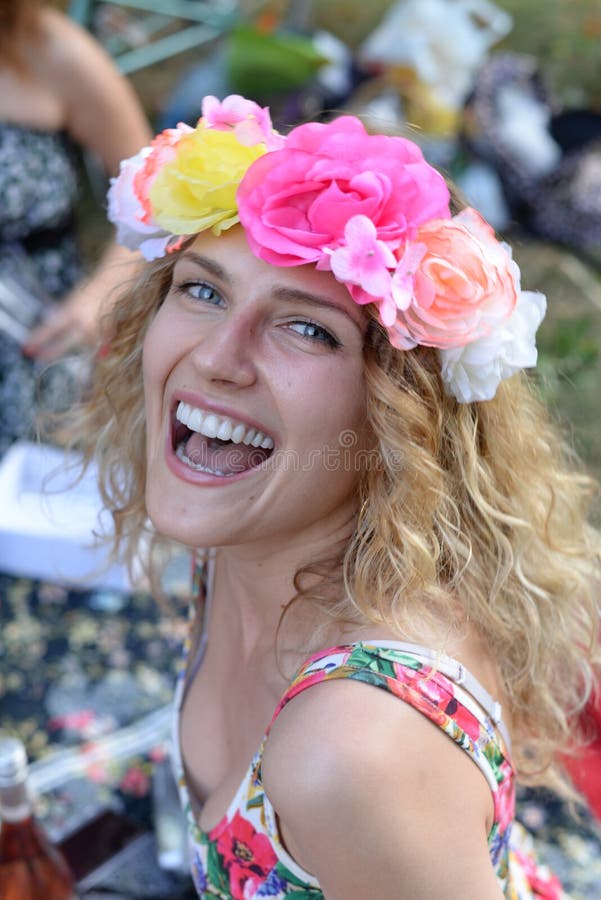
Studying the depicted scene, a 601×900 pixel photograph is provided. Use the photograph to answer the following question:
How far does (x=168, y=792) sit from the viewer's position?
170cm

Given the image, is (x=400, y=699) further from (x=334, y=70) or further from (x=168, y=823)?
(x=334, y=70)

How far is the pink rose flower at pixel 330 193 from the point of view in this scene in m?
1.06

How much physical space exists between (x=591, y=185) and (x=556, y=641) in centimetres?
288

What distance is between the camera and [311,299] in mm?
1109

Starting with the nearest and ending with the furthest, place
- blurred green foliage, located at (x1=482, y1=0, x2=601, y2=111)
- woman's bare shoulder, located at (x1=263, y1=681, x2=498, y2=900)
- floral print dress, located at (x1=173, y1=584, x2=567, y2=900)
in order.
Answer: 1. woman's bare shoulder, located at (x1=263, y1=681, x2=498, y2=900)
2. floral print dress, located at (x1=173, y1=584, x2=567, y2=900)
3. blurred green foliage, located at (x1=482, y1=0, x2=601, y2=111)

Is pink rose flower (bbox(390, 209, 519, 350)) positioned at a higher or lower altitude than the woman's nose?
higher

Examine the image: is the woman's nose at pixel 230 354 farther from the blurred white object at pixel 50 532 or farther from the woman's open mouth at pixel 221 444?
the blurred white object at pixel 50 532

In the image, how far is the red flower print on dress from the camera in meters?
1.18

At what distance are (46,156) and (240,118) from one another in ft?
5.96

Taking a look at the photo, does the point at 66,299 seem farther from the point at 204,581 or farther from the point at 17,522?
the point at 204,581

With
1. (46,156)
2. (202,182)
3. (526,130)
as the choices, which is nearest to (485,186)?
(526,130)

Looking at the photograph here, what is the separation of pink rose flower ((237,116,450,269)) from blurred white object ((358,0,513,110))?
2936 millimetres

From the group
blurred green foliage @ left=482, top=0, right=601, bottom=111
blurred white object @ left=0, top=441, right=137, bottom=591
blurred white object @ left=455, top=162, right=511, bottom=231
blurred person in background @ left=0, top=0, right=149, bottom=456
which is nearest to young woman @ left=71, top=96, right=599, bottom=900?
blurred white object @ left=0, top=441, right=137, bottom=591

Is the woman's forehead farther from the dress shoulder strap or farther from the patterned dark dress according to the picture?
the patterned dark dress
